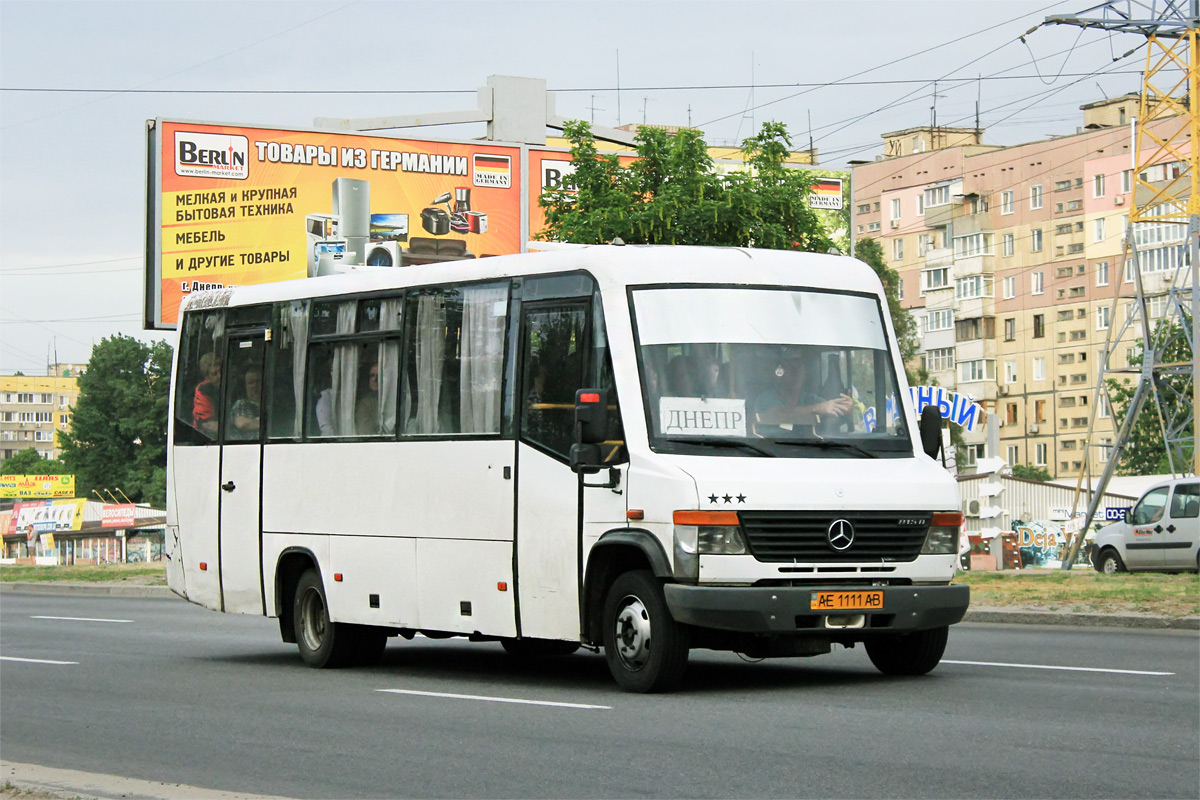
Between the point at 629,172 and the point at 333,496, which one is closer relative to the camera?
the point at 333,496

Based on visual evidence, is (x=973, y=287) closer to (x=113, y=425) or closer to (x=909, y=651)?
(x=113, y=425)

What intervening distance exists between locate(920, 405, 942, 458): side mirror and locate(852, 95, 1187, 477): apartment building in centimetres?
9118

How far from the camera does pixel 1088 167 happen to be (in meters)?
104

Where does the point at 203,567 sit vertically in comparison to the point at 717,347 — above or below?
below

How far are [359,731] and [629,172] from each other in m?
18.8

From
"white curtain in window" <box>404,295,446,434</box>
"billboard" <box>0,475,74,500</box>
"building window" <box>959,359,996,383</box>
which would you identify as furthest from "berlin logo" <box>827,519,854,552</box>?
Result: "billboard" <box>0,475,74,500</box>

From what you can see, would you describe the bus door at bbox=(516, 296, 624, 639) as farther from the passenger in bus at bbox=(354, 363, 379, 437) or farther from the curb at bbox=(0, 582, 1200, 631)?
the curb at bbox=(0, 582, 1200, 631)

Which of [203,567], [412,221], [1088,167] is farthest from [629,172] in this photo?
[1088,167]

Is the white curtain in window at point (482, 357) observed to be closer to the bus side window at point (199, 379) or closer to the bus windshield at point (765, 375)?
the bus windshield at point (765, 375)

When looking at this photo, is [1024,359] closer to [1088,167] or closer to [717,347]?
[1088,167]

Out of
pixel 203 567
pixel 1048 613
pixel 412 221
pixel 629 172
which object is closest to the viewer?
pixel 203 567

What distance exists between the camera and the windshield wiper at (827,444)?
12.2 meters

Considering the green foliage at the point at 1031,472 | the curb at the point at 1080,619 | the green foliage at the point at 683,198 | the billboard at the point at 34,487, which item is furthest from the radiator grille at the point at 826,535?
the billboard at the point at 34,487

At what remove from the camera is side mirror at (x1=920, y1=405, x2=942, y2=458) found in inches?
505
